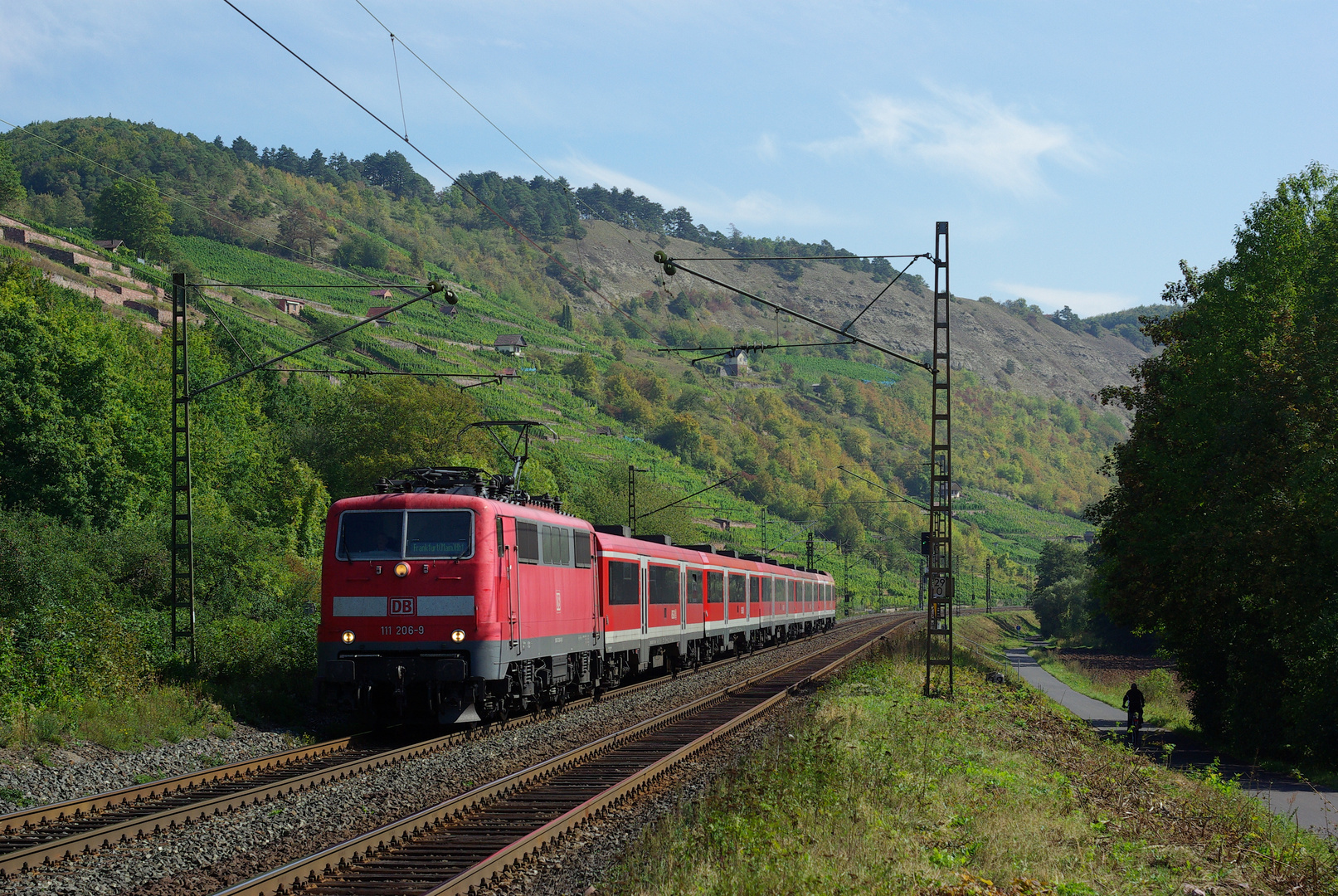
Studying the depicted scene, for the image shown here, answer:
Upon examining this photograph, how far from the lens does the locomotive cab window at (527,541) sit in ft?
61.6

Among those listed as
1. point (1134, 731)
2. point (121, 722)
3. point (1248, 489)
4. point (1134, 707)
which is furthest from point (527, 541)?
point (1248, 489)

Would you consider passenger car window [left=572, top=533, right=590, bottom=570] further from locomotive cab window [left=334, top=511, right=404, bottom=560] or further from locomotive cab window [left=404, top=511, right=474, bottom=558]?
locomotive cab window [left=334, top=511, right=404, bottom=560]

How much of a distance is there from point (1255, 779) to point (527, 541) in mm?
15092

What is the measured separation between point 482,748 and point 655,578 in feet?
43.8

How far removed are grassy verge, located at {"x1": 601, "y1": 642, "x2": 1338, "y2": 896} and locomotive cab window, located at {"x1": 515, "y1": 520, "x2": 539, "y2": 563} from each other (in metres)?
5.24

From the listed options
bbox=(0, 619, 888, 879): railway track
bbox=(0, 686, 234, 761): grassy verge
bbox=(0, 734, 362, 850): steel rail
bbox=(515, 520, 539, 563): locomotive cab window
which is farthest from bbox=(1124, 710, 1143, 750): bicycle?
bbox=(0, 686, 234, 761): grassy verge

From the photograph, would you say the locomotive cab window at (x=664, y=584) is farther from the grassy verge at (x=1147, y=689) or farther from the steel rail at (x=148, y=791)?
the grassy verge at (x=1147, y=689)

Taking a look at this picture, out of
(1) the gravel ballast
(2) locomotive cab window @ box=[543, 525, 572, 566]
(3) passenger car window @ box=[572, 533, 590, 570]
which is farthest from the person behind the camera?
(3) passenger car window @ box=[572, 533, 590, 570]

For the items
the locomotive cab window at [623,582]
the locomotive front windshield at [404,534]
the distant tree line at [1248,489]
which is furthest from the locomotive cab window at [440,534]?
the distant tree line at [1248,489]

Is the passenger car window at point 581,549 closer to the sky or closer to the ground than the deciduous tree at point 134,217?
closer to the ground

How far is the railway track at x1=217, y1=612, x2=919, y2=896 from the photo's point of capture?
8.98m

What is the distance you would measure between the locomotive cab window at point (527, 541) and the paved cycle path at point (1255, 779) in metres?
11.3

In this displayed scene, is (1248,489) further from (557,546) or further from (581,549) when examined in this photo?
(557,546)

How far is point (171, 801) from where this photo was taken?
12.0 m
